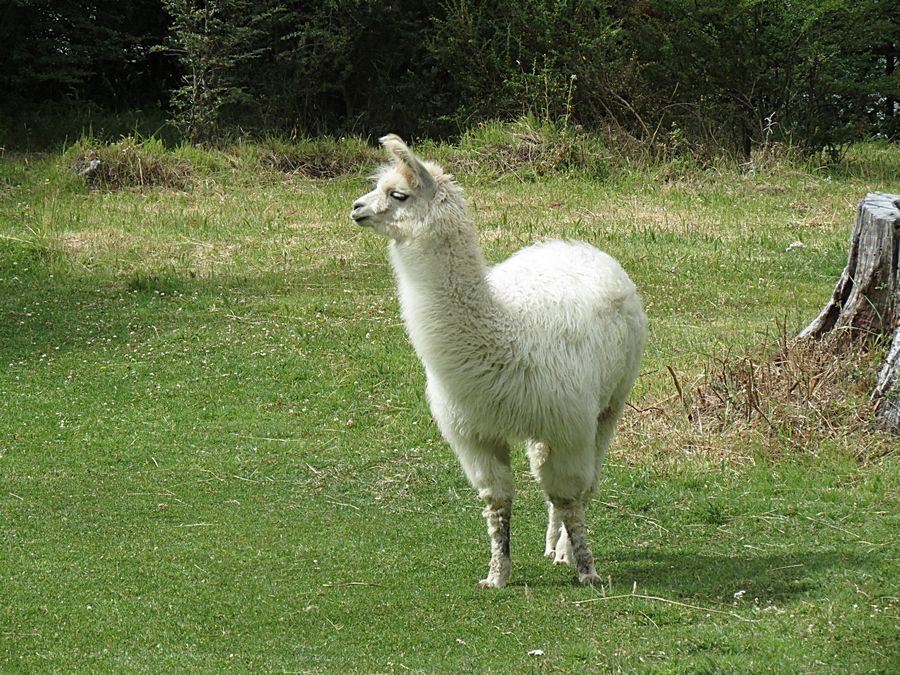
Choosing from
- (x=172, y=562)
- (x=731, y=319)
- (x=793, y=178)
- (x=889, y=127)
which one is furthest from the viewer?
(x=889, y=127)

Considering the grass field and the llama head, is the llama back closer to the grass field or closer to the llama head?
the llama head

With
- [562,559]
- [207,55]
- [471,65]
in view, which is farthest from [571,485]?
[471,65]

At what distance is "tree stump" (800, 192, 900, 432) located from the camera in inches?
362

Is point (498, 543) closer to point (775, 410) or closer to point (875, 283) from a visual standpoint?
point (775, 410)

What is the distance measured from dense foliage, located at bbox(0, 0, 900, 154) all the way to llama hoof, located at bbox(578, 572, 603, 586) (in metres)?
15.5

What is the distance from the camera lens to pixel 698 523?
800 cm

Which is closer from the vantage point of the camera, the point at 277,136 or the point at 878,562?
the point at 878,562

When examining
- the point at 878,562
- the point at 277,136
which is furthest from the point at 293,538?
the point at 277,136

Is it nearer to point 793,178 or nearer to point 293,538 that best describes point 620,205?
point 793,178

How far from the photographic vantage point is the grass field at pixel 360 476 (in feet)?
19.2

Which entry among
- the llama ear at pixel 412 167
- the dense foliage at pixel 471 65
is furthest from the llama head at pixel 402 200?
the dense foliage at pixel 471 65

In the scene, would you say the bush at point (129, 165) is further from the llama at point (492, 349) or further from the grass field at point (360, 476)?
the llama at point (492, 349)

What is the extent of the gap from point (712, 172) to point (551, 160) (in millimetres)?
2685

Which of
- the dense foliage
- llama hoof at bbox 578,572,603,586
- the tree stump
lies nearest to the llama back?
llama hoof at bbox 578,572,603,586
